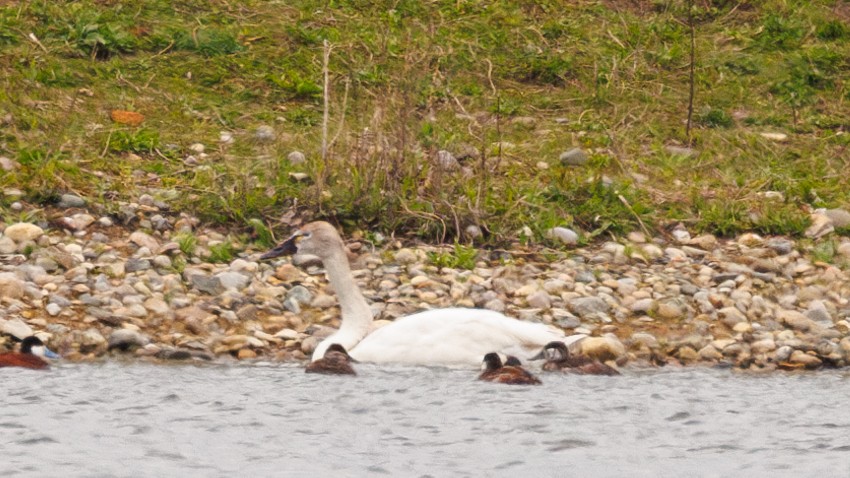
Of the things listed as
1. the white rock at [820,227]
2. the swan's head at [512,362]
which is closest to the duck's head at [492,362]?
the swan's head at [512,362]

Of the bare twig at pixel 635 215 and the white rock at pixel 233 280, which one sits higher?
the bare twig at pixel 635 215

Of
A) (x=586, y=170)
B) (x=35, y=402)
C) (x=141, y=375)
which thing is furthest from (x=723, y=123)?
(x=35, y=402)

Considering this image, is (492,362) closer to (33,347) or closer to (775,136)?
(33,347)

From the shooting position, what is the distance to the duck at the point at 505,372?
27.6 feet

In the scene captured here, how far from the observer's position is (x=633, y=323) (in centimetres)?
998

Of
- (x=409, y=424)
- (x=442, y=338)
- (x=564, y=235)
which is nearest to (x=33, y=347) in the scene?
(x=442, y=338)

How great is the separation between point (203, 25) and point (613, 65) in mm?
3851

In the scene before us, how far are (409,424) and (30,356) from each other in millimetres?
2480

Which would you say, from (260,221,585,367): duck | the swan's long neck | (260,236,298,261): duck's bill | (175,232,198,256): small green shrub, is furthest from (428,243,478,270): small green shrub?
(175,232,198,256): small green shrub

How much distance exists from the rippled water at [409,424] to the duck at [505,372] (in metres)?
0.11

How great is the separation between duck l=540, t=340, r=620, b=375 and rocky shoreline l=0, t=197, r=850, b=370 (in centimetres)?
27

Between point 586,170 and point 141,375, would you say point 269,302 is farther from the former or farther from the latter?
point 586,170

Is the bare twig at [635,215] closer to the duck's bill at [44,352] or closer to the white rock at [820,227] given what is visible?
the white rock at [820,227]

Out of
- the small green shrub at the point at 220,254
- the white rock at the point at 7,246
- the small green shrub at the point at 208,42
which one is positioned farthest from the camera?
the small green shrub at the point at 208,42
